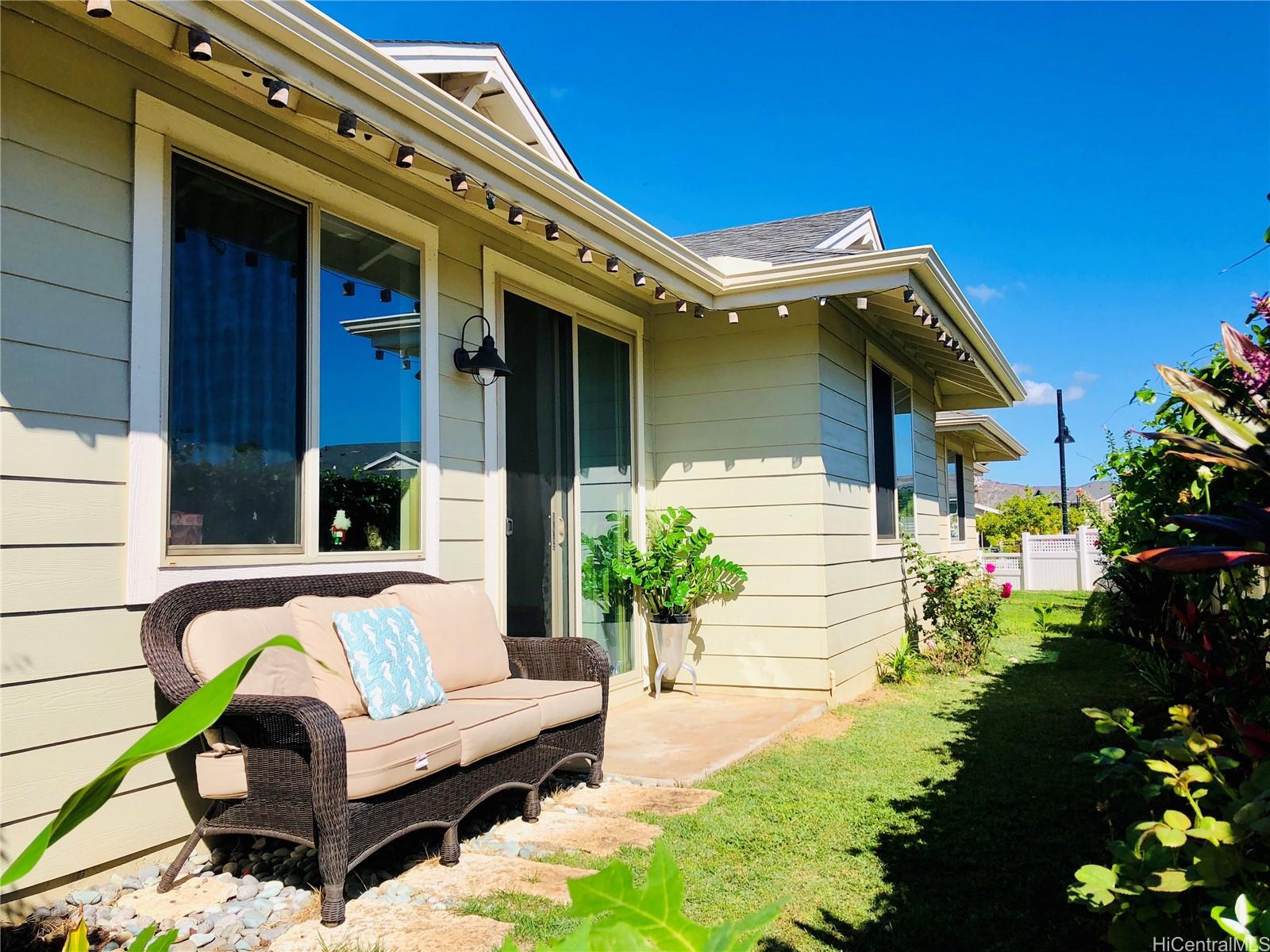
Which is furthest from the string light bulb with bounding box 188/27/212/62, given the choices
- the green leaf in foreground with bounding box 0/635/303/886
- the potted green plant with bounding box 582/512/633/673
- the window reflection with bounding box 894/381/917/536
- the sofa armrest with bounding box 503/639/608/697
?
the window reflection with bounding box 894/381/917/536

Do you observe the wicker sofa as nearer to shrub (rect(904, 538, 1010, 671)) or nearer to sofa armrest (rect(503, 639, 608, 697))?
sofa armrest (rect(503, 639, 608, 697))

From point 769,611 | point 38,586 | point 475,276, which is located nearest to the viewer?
point 38,586

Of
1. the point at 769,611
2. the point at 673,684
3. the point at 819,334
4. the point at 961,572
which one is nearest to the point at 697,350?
the point at 819,334

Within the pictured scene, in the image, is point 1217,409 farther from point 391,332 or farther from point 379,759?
point 391,332

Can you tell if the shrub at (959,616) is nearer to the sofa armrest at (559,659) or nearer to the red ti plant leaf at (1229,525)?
the sofa armrest at (559,659)

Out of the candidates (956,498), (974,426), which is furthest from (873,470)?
(956,498)

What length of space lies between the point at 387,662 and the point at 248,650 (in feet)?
1.71

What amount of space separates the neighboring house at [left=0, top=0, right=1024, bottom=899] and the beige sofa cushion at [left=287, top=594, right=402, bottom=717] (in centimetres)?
34

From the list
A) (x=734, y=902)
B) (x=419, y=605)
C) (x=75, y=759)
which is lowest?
(x=734, y=902)

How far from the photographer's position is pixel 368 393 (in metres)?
4.16

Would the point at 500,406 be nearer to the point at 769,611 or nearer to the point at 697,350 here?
the point at 697,350

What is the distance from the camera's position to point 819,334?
6.34m

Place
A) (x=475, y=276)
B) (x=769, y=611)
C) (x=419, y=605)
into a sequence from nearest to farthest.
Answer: (x=419, y=605)
(x=475, y=276)
(x=769, y=611)

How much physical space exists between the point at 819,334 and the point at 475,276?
2633 mm
